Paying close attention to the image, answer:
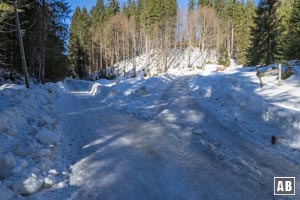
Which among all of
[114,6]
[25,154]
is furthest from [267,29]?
[114,6]

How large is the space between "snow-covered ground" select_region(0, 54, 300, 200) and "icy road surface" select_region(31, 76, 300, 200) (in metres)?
0.02

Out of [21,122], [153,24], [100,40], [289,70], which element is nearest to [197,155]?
[21,122]

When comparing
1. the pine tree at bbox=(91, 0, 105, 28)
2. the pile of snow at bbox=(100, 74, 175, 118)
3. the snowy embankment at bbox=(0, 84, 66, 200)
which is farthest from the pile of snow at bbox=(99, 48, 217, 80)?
the snowy embankment at bbox=(0, 84, 66, 200)

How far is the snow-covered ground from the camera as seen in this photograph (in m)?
4.96

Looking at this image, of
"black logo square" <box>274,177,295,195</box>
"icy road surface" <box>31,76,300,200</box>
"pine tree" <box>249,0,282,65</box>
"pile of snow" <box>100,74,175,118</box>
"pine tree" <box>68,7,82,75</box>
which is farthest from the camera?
"pine tree" <box>68,7,82,75</box>

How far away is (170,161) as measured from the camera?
6258 mm

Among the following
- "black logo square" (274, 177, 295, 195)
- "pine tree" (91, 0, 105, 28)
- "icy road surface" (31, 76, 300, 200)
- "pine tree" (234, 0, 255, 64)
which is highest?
"pine tree" (91, 0, 105, 28)

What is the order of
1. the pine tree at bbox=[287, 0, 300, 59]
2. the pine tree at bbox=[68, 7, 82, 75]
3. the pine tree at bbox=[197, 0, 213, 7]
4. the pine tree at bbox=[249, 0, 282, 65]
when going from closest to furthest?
the pine tree at bbox=[287, 0, 300, 59]
the pine tree at bbox=[249, 0, 282, 65]
the pine tree at bbox=[68, 7, 82, 75]
the pine tree at bbox=[197, 0, 213, 7]

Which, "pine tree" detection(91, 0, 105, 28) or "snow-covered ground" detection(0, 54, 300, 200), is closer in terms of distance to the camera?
"snow-covered ground" detection(0, 54, 300, 200)

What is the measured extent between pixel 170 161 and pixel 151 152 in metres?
0.71

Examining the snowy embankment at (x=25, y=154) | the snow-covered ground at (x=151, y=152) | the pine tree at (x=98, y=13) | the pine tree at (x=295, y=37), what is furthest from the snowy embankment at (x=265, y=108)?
the pine tree at (x=98, y=13)

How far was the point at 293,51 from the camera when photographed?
25.3m

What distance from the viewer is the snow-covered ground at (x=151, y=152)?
4957 mm

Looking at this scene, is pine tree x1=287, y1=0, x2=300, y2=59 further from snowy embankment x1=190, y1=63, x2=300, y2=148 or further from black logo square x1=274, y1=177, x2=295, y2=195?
black logo square x1=274, y1=177, x2=295, y2=195
